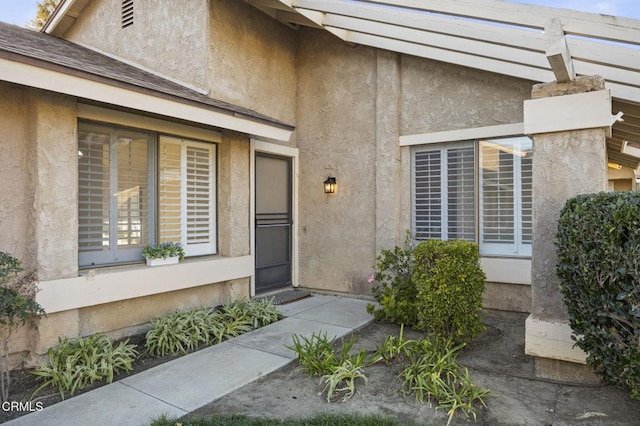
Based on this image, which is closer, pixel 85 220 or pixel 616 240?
pixel 616 240

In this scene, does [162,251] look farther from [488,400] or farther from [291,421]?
[488,400]

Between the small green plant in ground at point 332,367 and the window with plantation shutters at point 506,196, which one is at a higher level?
the window with plantation shutters at point 506,196

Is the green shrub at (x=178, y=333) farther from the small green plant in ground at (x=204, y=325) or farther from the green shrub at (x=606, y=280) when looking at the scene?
the green shrub at (x=606, y=280)

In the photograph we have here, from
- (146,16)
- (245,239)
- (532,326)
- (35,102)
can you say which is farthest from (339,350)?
(146,16)

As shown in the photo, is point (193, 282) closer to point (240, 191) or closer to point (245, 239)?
point (245, 239)

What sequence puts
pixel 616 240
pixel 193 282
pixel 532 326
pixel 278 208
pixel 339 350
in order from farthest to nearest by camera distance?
pixel 278 208 → pixel 193 282 → pixel 339 350 → pixel 532 326 → pixel 616 240

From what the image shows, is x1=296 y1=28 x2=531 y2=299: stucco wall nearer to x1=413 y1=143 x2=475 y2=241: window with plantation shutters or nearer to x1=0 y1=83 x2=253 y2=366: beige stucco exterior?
x1=413 y1=143 x2=475 y2=241: window with plantation shutters

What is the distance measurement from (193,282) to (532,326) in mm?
4624

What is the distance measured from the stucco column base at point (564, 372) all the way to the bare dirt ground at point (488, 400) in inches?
3.1

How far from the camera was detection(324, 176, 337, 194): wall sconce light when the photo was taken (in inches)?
303

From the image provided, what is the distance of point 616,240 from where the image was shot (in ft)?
9.63

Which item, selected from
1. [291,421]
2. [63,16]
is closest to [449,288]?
[291,421]

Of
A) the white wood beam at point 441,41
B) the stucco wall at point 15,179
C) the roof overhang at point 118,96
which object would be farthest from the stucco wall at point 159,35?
the stucco wall at point 15,179

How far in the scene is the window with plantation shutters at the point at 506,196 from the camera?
20.6 ft
